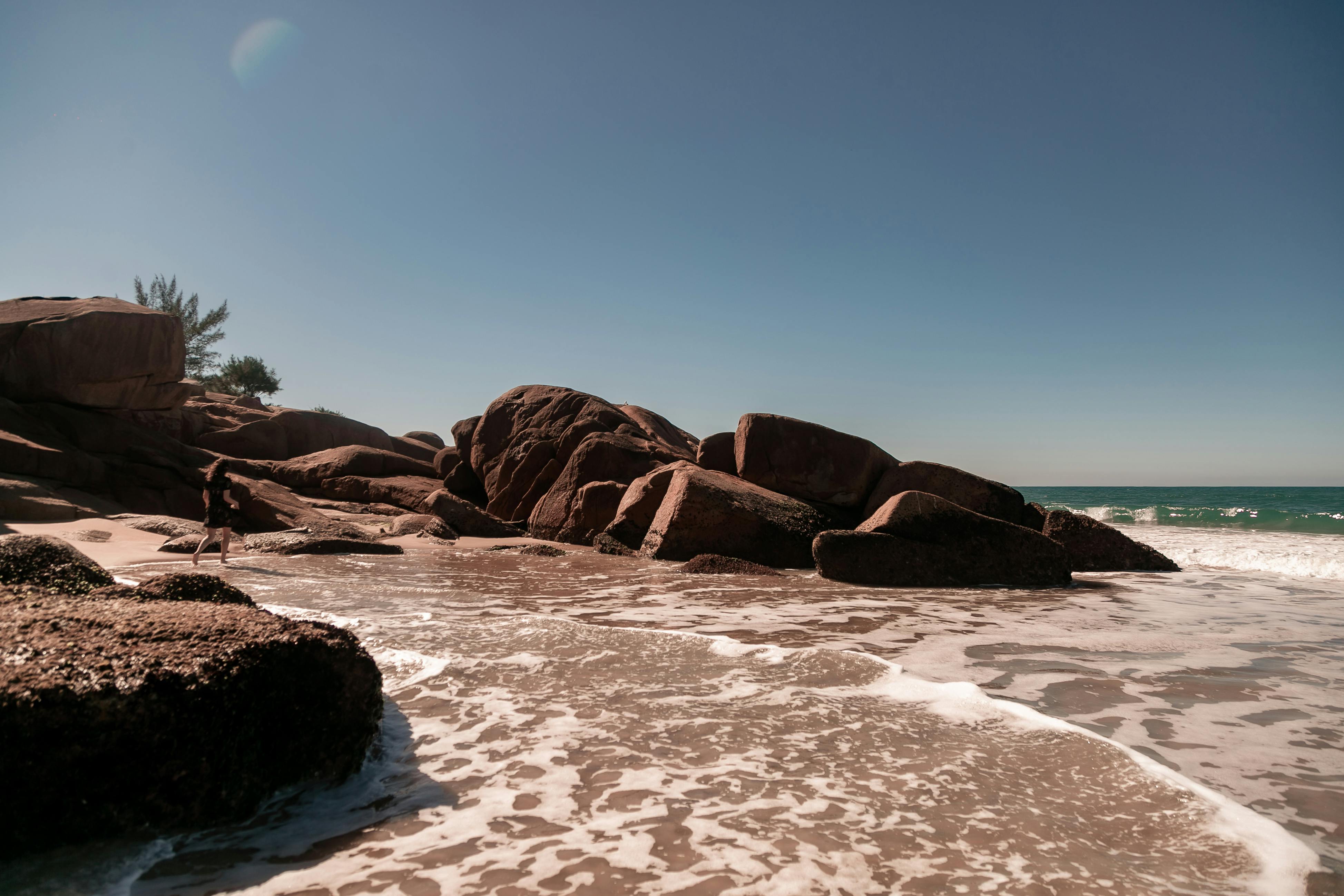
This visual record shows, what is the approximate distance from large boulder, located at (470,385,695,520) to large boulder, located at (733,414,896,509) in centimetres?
294

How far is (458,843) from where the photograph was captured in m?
2.34

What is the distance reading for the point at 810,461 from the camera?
1148cm

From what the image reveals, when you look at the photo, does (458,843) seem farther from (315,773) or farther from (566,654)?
(566,654)

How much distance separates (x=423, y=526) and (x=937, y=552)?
9302 mm

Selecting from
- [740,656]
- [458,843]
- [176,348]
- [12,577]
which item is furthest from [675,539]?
[176,348]

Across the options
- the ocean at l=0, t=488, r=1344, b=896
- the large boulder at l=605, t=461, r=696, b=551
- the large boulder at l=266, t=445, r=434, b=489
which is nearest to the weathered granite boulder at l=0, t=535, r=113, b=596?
the ocean at l=0, t=488, r=1344, b=896

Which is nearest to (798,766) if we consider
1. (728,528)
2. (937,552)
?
(937,552)

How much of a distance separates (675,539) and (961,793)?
770 cm

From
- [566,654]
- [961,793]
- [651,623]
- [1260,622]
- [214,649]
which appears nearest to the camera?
[214,649]

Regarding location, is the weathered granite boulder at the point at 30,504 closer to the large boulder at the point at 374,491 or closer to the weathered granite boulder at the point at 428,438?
the large boulder at the point at 374,491

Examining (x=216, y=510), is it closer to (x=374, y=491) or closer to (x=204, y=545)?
(x=204, y=545)

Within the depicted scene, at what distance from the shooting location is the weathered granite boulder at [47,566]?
160 inches

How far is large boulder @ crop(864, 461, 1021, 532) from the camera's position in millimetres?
11055

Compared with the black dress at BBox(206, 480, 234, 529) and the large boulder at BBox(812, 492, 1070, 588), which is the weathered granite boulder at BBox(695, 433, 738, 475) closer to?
the large boulder at BBox(812, 492, 1070, 588)
